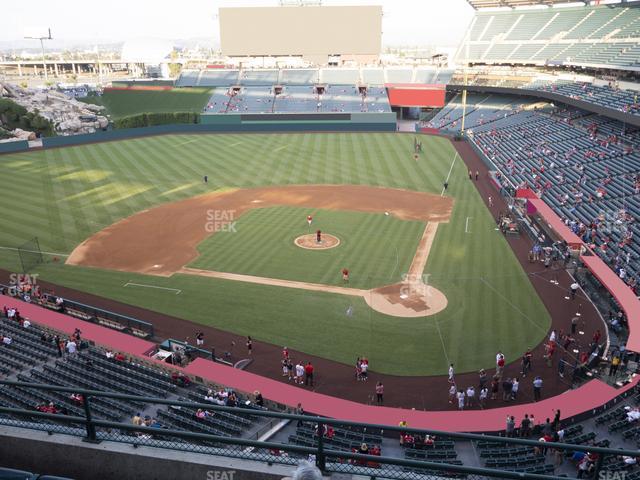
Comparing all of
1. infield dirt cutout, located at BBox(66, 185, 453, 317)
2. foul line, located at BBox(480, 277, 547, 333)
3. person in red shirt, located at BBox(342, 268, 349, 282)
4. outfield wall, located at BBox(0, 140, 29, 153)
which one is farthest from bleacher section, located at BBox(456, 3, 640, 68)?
outfield wall, located at BBox(0, 140, 29, 153)

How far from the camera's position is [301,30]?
267ft

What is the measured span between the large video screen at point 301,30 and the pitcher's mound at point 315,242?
57332mm

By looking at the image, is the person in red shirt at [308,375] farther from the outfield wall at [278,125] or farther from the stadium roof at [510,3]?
the stadium roof at [510,3]

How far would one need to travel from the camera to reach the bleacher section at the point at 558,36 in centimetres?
5847

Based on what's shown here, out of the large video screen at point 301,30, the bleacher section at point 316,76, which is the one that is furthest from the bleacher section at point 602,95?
the large video screen at point 301,30

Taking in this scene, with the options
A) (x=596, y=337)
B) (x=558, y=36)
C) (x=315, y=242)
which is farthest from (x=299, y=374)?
(x=558, y=36)

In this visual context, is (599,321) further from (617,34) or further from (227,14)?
(227,14)

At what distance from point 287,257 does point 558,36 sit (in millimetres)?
61815

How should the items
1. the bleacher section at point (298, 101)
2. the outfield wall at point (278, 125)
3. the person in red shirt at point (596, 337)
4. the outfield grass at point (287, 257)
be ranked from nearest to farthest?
the person in red shirt at point (596, 337)
the outfield grass at point (287, 257)
the outfield wall at point (278, 125)
the bleacher section at point (298, 101)

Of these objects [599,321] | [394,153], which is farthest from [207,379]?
[394,153]

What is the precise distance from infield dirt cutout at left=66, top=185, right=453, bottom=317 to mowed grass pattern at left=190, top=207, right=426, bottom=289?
27.2 inches

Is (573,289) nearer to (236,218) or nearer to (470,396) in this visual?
(470,396)

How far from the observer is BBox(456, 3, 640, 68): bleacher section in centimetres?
5847

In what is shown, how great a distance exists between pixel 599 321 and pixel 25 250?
30.0 meters
